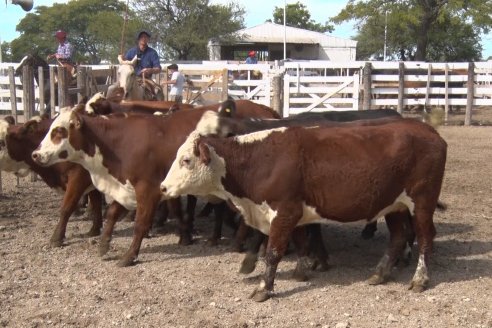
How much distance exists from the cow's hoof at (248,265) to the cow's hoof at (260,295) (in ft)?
2.08

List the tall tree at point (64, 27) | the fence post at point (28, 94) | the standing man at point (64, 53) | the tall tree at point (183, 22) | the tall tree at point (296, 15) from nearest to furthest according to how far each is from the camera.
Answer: the fence post at point (28, 94) < the standing man at point (64, 53) < the tall tree at point (183, 22) < the tall tree at point (64, 27) < the tall tree at point (296, 15)

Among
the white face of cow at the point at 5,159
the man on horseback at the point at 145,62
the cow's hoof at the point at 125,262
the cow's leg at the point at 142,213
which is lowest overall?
the cow's hoof at the point at 125,262

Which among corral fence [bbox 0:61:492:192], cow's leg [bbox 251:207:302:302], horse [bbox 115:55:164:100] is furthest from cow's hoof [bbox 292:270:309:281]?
corral fence [bbox 0:61:492:192]

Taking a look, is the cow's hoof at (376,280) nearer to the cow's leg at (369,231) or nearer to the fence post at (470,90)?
the cow's leg at (369,231)

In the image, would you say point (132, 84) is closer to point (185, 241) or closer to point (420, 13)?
point (185, 241)

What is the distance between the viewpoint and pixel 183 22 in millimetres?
48906

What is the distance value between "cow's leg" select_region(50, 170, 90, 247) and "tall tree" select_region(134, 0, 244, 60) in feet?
137

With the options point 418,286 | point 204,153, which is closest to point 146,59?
point 204,153

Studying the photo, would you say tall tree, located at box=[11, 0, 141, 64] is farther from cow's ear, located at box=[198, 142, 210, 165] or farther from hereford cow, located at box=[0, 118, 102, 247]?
cow's ear, located at box=[198, 142, 210, 165]

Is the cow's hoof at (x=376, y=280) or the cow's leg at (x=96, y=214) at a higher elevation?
the cow's leg at (x=96, y=214)

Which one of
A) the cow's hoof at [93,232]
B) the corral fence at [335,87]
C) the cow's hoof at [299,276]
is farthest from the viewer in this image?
the corral fence at [335,87]

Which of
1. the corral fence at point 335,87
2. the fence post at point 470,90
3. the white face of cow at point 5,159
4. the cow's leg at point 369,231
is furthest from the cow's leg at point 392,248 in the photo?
the fence post at point 470,90

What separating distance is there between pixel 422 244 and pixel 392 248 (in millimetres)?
346

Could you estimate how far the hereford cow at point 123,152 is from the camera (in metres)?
6.40
